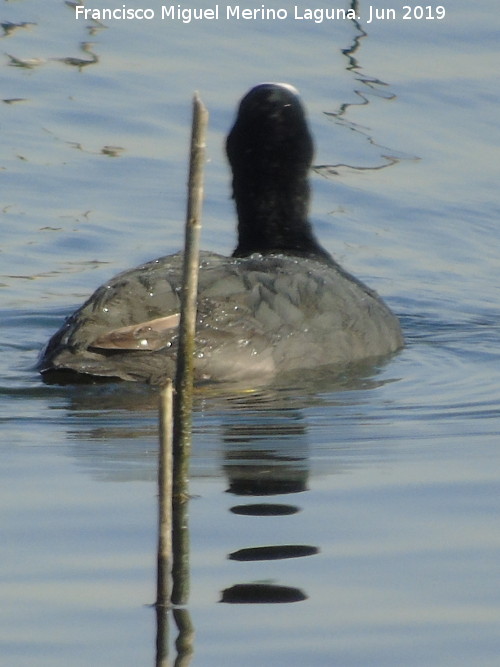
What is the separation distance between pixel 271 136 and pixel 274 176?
21 centimetres

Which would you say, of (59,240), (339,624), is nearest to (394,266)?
(59,240)

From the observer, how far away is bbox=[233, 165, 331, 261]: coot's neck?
24.4 ft

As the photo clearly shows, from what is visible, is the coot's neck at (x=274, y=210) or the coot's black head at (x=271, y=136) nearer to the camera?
the coot's black head at (x=271, y=136)

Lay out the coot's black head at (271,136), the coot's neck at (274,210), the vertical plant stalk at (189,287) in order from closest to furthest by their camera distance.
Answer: the vertical plant stalk at (189,287) → the coot's black head at (271,136) → the coot's neck at (274,210)

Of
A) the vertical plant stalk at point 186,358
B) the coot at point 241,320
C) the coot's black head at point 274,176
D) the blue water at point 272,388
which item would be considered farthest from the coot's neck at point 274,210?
the vertical plant stalk at point 186,358

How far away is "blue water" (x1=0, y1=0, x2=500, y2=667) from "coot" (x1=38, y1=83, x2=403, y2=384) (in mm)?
129

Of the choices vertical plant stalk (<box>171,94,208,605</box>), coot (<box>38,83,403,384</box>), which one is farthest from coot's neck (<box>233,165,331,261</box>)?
vertical plant stalk (<box>171,94,208,605</box>)

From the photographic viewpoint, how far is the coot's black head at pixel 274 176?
729 cm

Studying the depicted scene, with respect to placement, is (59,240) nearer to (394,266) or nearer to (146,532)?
(394,266)

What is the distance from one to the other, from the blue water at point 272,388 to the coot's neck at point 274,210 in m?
0.33

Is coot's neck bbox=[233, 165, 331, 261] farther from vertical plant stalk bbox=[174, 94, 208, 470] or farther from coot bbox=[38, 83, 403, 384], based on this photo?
vertical plant stalk bbox=[174, 94, 208, 470]

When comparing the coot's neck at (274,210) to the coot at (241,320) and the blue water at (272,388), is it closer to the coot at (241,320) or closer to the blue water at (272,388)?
the coot at (241,320)

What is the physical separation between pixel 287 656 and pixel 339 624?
22 centimetres

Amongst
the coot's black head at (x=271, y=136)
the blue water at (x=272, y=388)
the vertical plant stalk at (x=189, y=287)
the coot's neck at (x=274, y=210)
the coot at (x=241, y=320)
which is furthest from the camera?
the coot's neck at (x=274, y=210)
